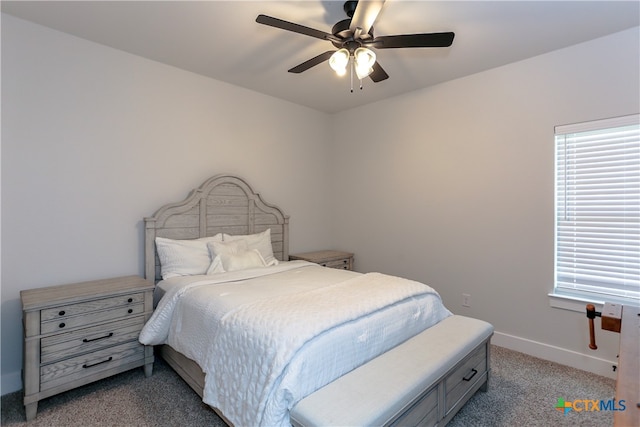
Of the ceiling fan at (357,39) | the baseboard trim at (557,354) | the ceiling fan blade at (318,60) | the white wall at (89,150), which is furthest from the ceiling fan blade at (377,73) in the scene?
the baseboard trim at (557,354)

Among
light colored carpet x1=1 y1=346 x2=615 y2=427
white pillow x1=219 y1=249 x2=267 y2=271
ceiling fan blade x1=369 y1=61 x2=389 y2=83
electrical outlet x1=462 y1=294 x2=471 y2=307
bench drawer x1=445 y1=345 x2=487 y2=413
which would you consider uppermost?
ceiling fan blade x1=369 y1=61 x2=389 y2=83

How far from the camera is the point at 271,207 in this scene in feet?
12.4

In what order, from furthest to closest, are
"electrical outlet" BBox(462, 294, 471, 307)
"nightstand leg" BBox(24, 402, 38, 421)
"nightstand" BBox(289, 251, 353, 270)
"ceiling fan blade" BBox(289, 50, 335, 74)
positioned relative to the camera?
"nightstand" BBox(289, 251, 353, 270) < "electrical outlet" BBox(462, 294, 471, 307) < "ceiling fan blade" BBox(289, 50, 335, 74) < "nightstand leg" BBox(24, 402, 38, 421)

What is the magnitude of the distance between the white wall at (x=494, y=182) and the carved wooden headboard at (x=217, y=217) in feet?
4.02

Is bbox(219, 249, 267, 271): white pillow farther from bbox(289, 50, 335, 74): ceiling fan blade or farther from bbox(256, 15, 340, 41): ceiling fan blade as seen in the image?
bbox(256, 15, 340, 41): ceiling fan blade

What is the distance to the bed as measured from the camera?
143 centimetres

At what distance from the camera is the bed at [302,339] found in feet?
4.69

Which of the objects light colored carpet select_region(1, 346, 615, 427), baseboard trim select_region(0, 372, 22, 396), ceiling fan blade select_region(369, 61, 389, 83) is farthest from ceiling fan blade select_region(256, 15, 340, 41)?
baseboard trim select_region(0, 372, 22, 396)

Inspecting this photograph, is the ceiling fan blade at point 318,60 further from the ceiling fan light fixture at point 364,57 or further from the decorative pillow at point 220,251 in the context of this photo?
the decorative pillow at point 220,251

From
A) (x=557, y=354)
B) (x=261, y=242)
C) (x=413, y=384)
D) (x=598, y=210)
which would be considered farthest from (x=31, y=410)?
Answer: (x=598, y=210)

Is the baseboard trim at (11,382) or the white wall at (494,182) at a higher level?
the white wall at (494,182)

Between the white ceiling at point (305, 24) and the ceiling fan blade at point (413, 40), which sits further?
the white ceiling at point (305, 24)

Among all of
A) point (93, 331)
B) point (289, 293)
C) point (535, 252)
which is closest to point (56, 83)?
point (93, 331)

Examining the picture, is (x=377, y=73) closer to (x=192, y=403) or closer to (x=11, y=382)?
(x=192, y=403)
